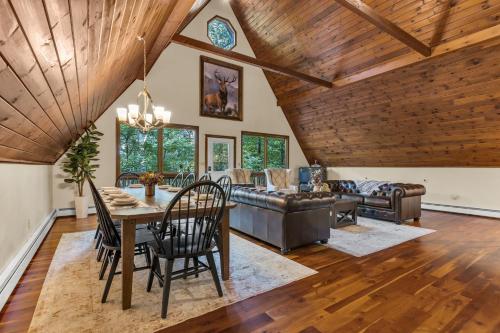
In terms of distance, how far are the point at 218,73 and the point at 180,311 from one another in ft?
21.6

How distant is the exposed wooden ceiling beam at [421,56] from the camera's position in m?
3.76

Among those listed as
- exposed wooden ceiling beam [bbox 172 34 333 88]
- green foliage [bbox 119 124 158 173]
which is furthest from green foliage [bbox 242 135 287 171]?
green foliage [bbox 119 124 158 173]

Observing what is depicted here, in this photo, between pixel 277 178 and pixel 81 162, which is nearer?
pixel 81 162

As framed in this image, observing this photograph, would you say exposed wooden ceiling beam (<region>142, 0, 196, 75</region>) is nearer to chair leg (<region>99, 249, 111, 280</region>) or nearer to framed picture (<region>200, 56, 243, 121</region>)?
framed picture (<region>200, 56, 243, 121</region>)

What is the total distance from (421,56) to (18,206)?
6.35 meters

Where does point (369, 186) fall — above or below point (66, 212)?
above

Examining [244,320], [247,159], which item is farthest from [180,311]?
[247,159]

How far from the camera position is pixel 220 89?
7371 mm

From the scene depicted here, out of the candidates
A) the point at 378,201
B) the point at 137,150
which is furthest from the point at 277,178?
the point at 137,150

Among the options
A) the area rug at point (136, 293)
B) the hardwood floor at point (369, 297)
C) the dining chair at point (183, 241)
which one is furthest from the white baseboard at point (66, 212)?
the dining chair at point (183, 241)

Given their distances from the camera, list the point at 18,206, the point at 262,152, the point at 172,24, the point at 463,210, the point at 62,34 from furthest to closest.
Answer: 1. the point at 262,152
2. the point at 463,210
3. the point at 172,24
4. the point at 18,206
5. the point at 62,34

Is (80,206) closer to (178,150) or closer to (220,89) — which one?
(178,150)

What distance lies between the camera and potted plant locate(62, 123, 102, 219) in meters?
5.10

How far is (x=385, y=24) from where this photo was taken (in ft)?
12.5
